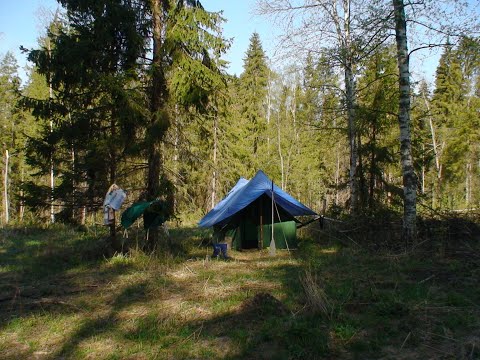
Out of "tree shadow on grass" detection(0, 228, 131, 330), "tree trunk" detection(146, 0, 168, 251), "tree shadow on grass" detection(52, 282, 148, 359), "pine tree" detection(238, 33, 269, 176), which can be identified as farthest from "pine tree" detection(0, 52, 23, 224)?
"tree shadow on grass" detection(52, 282, 148, 359)

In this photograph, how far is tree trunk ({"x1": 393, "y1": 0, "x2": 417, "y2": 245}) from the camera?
8.85 metres

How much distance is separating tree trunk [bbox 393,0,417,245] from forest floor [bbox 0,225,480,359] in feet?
3.44

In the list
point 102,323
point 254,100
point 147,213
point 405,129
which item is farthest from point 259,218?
point 254,100

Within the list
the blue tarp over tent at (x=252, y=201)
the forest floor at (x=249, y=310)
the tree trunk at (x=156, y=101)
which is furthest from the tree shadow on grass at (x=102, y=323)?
the blue tarp over tent at (x=252, y=201)

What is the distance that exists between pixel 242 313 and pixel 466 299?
9.85 feet

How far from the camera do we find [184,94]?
31.8 ft

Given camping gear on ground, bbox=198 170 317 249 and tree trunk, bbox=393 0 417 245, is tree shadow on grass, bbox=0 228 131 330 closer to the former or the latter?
camping gear on ground, bbox=198 170 317 249

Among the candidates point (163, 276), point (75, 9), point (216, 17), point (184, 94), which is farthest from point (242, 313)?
point (75, 9)

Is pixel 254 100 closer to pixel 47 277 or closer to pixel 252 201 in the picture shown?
pixel 252 201

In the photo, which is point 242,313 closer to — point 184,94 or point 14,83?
point 184,94

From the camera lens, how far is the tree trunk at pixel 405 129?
29.0 feet

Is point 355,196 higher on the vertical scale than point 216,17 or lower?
lower

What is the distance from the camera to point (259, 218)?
12.2 metres

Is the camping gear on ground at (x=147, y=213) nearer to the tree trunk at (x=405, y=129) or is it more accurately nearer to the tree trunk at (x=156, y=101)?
the tree trunk at (x=156, y=101)
